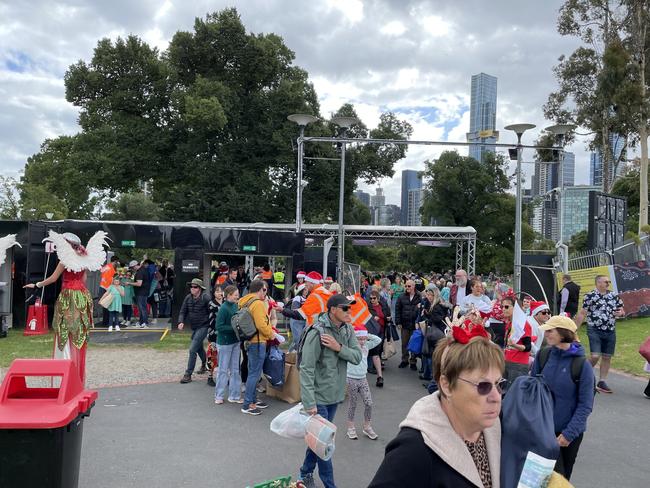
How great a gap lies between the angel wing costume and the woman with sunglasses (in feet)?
19.8

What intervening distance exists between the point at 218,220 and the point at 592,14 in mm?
23750

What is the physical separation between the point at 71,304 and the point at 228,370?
2.32 meters

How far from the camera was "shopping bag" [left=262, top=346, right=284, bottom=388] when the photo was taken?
23.0 feet

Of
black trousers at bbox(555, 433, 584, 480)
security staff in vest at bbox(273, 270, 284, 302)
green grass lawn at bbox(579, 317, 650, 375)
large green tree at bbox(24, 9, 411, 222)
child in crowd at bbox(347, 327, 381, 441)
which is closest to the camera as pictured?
black trousers at bbox(555, 433, 584, 480)

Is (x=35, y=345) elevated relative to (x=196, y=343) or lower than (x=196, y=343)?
lower

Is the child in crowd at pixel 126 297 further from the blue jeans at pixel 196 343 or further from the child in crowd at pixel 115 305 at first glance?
the blue jeans at pixel 196 343

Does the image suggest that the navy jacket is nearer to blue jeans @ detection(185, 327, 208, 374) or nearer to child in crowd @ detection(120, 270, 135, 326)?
blue jeans @ detection(185, 327, 208, 374)

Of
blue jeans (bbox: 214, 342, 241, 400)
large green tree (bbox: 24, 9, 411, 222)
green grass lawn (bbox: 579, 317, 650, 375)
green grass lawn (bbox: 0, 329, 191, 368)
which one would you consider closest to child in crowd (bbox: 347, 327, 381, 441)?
blue jeans (bbox: 214, 342, 241, 400)

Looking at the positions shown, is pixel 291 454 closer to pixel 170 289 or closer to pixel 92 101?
pixel 170 289

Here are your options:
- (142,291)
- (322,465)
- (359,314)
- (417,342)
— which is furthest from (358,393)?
(142,291)

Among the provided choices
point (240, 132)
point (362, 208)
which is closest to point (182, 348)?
point (240, 132)

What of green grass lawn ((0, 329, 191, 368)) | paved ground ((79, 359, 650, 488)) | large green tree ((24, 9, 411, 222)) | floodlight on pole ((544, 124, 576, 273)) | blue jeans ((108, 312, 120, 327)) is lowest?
green grass lawn ((0, 329, 191, 368))

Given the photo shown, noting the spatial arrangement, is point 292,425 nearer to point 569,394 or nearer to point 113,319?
point 569,394

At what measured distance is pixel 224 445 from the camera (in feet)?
17.8
